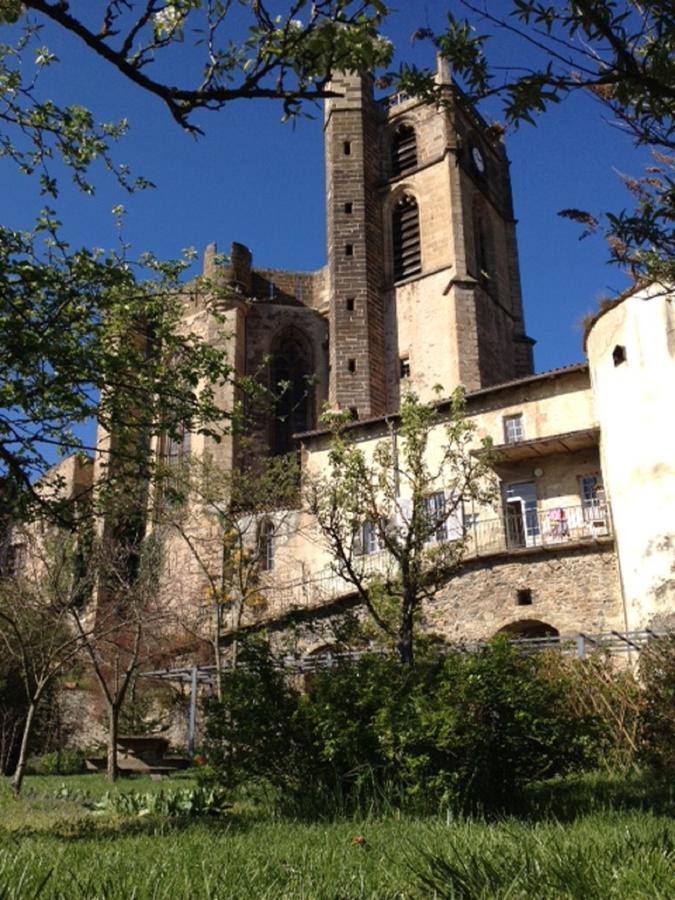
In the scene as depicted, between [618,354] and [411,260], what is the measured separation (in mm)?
18016

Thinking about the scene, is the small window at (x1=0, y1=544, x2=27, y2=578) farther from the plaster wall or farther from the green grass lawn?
the green grass lawn

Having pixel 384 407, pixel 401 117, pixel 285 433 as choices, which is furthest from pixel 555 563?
pixel 401 117

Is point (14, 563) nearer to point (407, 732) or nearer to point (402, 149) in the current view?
point (407, 732)

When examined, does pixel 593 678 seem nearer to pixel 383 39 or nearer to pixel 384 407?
pixel 383 39

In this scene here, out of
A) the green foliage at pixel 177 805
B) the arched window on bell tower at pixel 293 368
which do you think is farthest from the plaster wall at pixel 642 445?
the arched window on bell tower at pixel 293 368

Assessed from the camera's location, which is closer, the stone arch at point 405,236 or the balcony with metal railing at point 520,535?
the balcony with metal railing at point 520,535

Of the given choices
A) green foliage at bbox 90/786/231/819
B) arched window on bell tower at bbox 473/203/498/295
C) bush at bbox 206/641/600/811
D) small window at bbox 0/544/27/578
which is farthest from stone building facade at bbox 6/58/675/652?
small window at bbox 0/544/27/578

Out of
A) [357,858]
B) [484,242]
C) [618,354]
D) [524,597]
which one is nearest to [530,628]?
Answer: [524,597]

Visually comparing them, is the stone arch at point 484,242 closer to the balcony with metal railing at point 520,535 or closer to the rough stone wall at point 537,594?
the balcony with metal railing at point 520,535

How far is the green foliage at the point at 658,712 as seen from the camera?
37.9 ft

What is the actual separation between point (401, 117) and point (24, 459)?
36.7 meters

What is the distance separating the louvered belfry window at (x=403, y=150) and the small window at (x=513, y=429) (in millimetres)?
17955

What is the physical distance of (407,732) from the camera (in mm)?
7383

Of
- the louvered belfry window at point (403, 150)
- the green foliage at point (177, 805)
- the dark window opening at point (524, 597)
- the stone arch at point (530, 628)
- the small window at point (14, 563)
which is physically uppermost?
the louvered belfry window at point (403, 150)
